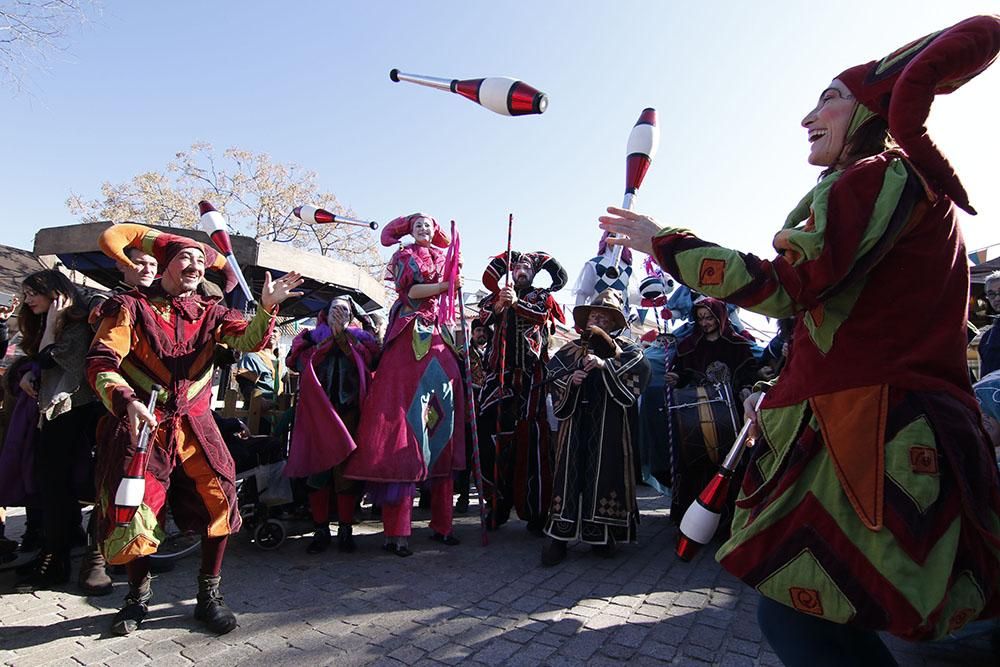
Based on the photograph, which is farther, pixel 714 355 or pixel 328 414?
pixel 714 355

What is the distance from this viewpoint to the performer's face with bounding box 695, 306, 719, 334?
512cm

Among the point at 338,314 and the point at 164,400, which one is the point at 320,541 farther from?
the point at 164,400

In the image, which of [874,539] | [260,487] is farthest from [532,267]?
[874,539]

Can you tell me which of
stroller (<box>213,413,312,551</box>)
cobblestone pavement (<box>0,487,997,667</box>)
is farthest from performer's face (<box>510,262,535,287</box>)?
stroller (<box>213,413,312,551</box>)

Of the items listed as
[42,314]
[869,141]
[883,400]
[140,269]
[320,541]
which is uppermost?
[869,141]

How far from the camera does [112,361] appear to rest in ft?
9.53

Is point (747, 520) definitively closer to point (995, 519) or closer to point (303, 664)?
point (995, 519)

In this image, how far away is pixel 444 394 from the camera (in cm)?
468

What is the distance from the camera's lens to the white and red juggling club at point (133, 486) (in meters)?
2.61

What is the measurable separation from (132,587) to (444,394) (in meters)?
2.34

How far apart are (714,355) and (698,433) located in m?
0.83

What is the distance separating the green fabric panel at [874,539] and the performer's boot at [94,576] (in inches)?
142

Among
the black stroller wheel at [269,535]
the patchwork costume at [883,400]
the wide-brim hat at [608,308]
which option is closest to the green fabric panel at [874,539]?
the patchwork costume at [883,400]

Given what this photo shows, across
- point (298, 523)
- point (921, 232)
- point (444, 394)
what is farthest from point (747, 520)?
point (298, 523)
